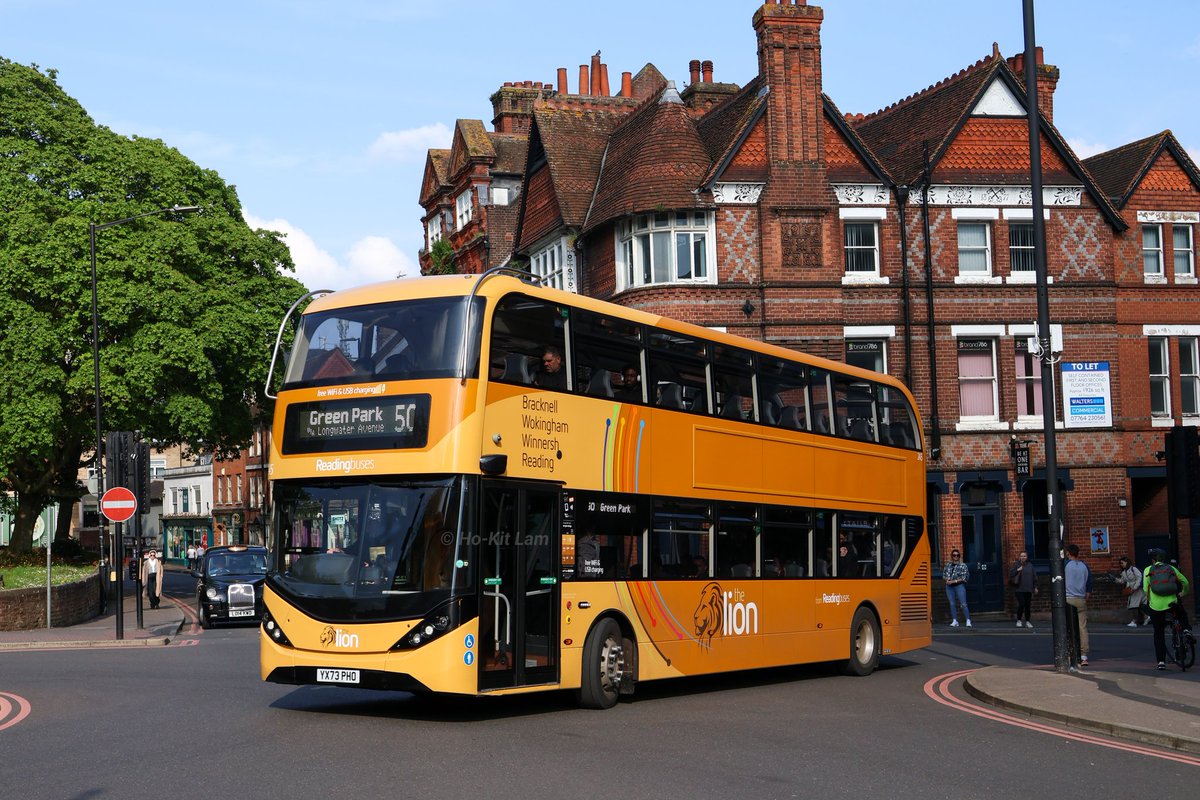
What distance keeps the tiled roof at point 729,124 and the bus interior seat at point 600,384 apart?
2071cm

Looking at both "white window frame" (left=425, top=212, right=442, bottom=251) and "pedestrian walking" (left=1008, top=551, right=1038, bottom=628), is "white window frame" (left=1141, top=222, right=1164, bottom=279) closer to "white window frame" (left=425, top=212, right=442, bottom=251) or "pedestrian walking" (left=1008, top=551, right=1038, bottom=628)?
"pedestrian walking" (left=1008, top=551, right=1038, bottom=628)

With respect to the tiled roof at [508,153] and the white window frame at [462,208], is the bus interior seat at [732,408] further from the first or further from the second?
the white window frame at [462,208]

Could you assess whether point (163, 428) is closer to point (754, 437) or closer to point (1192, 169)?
point (754, 437)

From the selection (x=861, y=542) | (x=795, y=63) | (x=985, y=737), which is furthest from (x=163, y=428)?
(x=985, y=737)

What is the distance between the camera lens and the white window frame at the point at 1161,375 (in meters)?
37.2

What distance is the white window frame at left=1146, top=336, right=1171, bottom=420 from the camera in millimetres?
37250

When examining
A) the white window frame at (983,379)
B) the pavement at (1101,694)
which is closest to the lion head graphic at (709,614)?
the pavement at (1101,694)

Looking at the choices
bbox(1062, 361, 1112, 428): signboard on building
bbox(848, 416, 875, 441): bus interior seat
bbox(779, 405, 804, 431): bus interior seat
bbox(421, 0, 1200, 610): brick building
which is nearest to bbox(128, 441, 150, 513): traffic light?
bbox(421, 0, 1200, 610): brick building

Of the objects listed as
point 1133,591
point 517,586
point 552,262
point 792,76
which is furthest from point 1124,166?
point 517,586

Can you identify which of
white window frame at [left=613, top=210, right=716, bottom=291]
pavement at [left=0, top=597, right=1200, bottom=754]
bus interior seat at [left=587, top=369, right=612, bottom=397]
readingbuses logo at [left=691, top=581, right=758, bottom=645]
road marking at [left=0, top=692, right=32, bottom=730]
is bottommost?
pavement at [left=0, top=597, right=1200, bottom=754]

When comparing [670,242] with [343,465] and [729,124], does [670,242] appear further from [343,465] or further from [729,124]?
[343,465]

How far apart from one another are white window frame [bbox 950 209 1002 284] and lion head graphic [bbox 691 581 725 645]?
21251 millimetres

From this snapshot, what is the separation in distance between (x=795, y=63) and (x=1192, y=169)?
11.4m

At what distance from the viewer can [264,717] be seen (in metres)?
13.6
